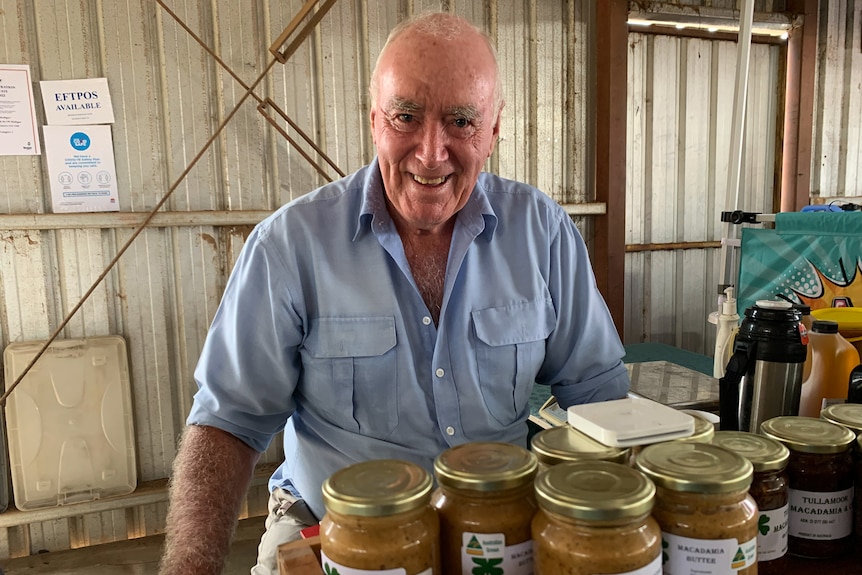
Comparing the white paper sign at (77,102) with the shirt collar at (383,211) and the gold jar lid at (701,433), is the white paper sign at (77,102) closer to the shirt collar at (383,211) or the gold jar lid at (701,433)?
the shirt collar at (383,211)

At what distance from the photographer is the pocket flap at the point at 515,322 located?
4.33 ft

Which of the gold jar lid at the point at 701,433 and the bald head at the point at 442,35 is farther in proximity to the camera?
the bald head at the point at 442,35

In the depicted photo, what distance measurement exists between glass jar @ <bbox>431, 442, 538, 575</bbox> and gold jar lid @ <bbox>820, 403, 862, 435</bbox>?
48 cm

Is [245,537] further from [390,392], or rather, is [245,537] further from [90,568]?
[390,392]

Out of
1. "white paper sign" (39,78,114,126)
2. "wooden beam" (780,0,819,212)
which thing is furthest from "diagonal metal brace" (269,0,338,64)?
"wooden beam" (780,0,819,212)

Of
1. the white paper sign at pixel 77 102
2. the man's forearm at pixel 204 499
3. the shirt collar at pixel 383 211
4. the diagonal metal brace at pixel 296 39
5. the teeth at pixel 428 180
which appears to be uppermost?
the diagonal metal brace at pixel 296 39

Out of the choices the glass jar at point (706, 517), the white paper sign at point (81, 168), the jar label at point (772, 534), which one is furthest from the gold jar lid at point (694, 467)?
the white paper sign at point (81, 168)

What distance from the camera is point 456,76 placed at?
1.20 meters

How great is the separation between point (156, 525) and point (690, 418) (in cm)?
298

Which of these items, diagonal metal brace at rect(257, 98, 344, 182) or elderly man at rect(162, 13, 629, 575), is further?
diagonal metal brace at rect(257, 98, 344, 182)

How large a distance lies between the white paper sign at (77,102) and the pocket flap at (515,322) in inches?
89.8

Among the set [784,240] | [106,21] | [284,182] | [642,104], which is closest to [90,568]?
[284,182]

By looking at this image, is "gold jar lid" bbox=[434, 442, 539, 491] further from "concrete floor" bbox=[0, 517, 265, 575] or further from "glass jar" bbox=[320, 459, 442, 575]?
"concrete floor" bbox=[0, 517, 265, 575]

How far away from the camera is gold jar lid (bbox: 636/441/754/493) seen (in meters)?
0.58
